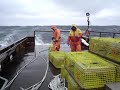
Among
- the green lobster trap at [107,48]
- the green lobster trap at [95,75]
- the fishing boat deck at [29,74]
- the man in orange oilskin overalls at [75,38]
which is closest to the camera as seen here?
the green lobster trap at [95,75]

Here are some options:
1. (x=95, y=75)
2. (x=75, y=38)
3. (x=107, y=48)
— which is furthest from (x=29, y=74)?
(x=95, y=75)

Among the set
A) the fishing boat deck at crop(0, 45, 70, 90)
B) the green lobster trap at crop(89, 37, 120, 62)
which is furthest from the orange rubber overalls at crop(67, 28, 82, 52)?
the green lobster trap at crop(89, 37, 120, 62)

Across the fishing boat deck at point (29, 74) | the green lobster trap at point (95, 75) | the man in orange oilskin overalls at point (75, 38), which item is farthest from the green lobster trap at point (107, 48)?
the man in orange oilskin overalls at point (75, 38)

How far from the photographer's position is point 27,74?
6898mm

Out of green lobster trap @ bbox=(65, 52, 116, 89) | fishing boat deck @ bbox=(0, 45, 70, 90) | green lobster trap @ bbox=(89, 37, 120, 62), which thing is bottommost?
fishing boat deck @ bbox=(0, 45, 70, 90)

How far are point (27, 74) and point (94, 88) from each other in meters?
3.64

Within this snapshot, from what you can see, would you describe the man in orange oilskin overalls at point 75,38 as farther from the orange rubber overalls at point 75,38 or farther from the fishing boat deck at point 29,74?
the fishing boat deck at point 29,74

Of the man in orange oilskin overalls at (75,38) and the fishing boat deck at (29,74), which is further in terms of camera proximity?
the man in orange oilskin overalls at (75,38)

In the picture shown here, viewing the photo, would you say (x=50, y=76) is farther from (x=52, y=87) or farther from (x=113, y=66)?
(x=113, y=66)

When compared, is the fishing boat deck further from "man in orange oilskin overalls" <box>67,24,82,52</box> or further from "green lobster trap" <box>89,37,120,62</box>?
"green lobster trap" <box>89,37,120,62</box>

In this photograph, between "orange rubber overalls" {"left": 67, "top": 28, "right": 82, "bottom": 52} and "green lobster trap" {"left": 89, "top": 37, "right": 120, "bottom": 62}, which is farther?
"orange rubber overalls" {"left": 67, "top": 28, "right": 82, "bottom": 52}

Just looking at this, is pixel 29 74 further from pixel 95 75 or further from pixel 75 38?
pixel 95 75

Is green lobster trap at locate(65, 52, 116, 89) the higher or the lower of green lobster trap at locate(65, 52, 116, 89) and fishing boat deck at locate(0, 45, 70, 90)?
the higher

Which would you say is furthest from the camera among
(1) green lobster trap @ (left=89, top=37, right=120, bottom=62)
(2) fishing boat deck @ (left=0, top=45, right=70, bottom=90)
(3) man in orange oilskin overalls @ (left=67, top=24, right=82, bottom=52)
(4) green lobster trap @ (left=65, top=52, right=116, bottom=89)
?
(3) man in orange oilskin overalls @ (left=67, top=24, right=82, bottom=52)
